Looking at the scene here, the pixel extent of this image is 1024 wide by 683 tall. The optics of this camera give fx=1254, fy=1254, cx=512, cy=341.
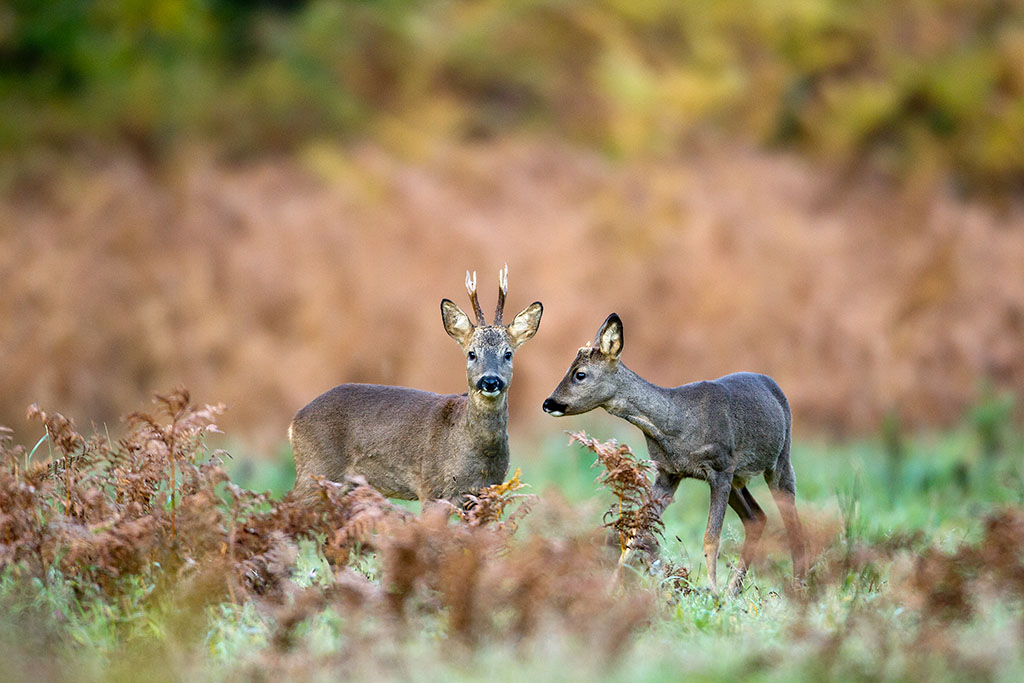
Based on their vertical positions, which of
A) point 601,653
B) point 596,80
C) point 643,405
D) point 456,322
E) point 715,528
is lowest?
point 601,653

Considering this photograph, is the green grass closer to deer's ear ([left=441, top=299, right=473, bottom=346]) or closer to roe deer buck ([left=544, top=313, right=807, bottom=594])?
roe deer buck ([left=544, top=313, right=807, bottom=594])

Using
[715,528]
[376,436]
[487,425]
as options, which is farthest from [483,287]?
[715,528]

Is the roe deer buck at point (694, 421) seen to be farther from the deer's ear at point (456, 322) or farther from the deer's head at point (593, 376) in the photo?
the deer's ear at point (456, 322)

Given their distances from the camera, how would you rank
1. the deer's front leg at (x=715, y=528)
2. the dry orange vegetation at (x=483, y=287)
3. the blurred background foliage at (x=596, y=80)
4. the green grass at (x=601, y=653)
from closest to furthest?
the green grass at (x=601, y=653) → the deer's front leg at (x=715, y=528) → the dry orange vegetation at (x=483, y=287) → the blurred background foliage at (x=596, y=80)

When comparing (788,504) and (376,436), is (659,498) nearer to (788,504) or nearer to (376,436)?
(788,504)

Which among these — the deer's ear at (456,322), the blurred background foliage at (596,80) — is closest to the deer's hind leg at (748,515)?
the deer's ear at (456,322)

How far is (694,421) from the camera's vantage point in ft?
19.7

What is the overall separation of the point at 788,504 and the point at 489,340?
170 centimetres

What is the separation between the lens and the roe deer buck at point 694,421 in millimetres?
5961

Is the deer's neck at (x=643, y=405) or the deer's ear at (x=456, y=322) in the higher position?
the deer's ear at (x=456, y=322)

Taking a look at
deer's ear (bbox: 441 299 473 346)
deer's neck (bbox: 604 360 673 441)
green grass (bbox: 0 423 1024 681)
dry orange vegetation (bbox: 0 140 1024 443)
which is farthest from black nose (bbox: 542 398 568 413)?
dry orange vegetation (bbox: 0 140 1024 443)

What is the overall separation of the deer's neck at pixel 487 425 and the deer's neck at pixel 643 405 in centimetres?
56

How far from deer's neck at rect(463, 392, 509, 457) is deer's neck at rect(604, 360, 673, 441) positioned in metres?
0.56

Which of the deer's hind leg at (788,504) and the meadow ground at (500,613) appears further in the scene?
the deer's hind leg at (788,504)
